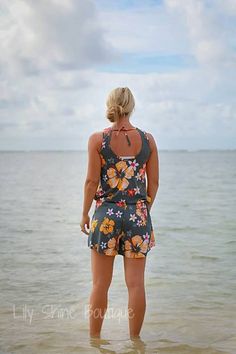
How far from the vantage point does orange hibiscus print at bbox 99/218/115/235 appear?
14.4 ft

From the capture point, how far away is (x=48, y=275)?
286 inches

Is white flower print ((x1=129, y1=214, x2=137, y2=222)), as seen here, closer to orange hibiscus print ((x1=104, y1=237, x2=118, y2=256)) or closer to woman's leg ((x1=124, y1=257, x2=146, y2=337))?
orange hibiscus print ((x1=104, y1=237, x2=118, y2=256))

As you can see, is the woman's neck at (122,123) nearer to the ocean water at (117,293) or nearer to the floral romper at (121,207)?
the floral romper at (121,207)

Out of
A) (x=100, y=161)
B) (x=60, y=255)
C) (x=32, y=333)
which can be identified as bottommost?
(x=32, y=333)

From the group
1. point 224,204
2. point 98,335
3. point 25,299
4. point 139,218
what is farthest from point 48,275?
point 224,204

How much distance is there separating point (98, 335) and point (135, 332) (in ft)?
0.97

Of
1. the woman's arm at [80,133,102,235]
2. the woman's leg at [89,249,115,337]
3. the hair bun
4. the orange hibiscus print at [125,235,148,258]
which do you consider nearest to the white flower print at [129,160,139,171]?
the woman's arm at [80,133,102,235]

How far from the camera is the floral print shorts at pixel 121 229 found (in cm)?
439

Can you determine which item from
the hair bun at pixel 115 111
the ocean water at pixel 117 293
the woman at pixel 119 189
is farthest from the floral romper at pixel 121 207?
the ocean water at pixel 117 293

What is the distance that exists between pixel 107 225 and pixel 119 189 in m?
0.27

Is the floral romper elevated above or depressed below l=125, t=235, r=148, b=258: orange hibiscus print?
above

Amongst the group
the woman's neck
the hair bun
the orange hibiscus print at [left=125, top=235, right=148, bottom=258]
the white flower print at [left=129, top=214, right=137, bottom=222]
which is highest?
the hair bun

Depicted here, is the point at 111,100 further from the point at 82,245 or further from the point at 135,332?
the point at 82,245

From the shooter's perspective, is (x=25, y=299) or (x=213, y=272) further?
(x=213, y=272)
